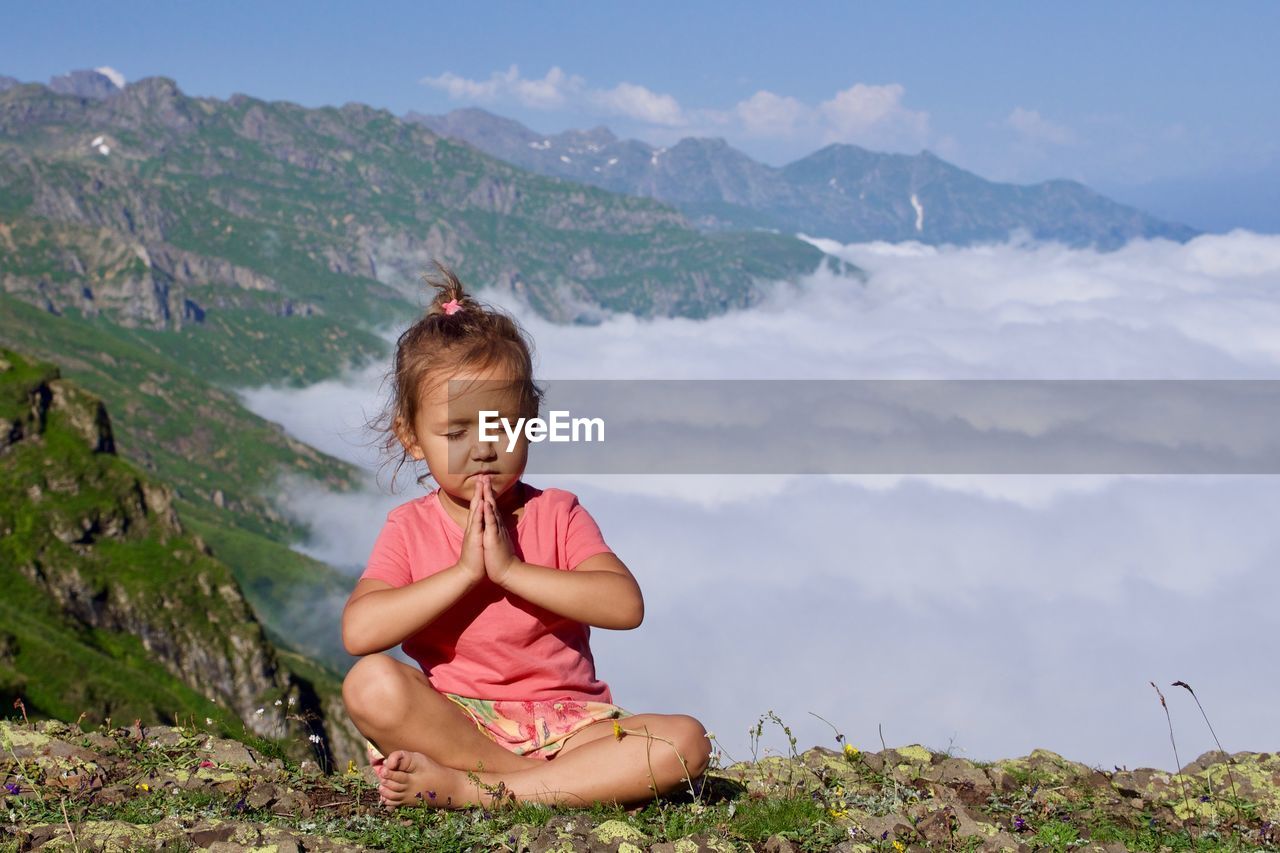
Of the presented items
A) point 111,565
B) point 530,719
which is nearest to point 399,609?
point 530,719

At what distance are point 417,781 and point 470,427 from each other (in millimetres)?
2305

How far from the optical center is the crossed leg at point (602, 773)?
22.9 feet

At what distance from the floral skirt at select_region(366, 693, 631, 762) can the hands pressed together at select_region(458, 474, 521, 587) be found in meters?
1.23

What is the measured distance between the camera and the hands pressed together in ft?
21.2

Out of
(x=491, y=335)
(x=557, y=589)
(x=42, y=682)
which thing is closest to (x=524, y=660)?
(x=557, y=589)

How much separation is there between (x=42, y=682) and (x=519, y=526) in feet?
362

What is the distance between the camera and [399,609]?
662 cm

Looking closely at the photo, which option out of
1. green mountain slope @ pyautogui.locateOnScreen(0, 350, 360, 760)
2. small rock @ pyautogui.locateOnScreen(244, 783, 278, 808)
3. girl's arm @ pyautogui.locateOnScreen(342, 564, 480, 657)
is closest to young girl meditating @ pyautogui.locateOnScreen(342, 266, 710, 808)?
girl's arm @ pyautogui.locateOnScreen(342, 564, 480, 657)

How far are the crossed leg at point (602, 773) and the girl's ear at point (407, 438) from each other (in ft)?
6.45

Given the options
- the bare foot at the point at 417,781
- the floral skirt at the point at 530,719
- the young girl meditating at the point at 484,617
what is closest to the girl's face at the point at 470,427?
the young girl meditating at the point at 484,617

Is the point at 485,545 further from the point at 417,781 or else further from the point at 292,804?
the point at 292,804

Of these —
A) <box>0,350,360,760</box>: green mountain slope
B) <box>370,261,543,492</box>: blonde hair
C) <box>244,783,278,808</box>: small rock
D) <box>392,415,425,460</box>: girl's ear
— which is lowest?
<box>0,350,360,760</box>: green mountain slope

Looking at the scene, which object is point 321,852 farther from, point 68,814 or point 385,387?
point 385,387

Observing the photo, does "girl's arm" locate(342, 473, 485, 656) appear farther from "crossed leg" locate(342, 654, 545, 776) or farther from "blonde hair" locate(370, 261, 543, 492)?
"blonde hair" locate(370, 261, 543, 492)
